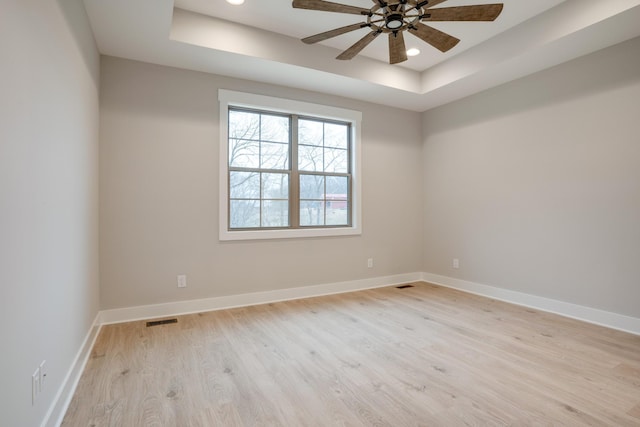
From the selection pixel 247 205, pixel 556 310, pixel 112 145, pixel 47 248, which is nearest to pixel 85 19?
pixel 112 145

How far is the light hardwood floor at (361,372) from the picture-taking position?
5.82 feet

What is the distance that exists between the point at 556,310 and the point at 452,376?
2123 mm

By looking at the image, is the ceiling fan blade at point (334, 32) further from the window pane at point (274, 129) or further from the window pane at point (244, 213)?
the window pane at point (244, 213)

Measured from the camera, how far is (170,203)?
11.3 feet

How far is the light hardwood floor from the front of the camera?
5.82 feet

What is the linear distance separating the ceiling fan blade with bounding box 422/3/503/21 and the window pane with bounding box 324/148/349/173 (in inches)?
91.0

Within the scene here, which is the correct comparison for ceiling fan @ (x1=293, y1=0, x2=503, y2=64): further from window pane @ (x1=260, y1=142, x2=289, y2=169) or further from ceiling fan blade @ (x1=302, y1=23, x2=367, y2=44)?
window pane @ (x1=260, y1=142, x2=289, y2=169)

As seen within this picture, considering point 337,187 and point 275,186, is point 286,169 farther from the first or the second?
point 337,187

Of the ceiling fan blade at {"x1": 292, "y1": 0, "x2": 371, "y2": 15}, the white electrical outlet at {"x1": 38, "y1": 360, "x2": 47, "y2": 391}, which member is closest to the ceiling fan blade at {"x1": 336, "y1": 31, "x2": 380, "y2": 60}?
the ceiling fan blade at {"x1": 292, "y1": 0, "x2": 371, "y2": 15}

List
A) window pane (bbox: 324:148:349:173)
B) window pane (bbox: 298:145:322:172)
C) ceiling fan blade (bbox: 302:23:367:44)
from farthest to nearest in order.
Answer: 1. window pane (bbox: 324:148:349:173)
2. window pane (bbox: 298:145:322:172)
3. ceiling fan blade (bbox: 302:23:367:44)

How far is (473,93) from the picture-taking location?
4.35 metres

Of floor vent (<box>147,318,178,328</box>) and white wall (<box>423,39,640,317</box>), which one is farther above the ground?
white wall (<box>423,39,640,317</box>)

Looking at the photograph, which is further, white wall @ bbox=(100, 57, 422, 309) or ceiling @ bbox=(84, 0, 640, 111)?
white wall @ bbox=(100, 57, 422, 309)

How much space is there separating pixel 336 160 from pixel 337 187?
0.38 metres
